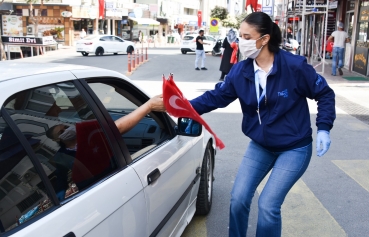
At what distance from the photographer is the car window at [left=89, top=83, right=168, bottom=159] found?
10.9 ft

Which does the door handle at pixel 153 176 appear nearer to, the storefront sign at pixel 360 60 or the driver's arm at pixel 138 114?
the driver's arm at pixel 138 114

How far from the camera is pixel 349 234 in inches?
167

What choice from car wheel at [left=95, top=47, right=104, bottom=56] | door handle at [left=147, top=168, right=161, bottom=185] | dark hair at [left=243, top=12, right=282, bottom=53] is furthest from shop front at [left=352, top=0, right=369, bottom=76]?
car wheel at [left=95, top=47, right=104, bottom=56]

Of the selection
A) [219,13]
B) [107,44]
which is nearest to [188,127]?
[107,44]

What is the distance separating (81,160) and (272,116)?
4.31 feet

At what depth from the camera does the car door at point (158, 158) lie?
2826mm

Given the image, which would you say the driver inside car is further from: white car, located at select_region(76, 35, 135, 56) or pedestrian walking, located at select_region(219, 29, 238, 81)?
white car, located at select_region(76, 35, 135, 56)

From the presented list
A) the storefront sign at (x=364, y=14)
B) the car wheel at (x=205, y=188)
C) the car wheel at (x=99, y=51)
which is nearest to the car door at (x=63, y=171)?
the car wheel at (x=205, y=188)

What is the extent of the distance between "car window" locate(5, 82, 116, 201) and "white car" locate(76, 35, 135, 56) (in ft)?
94.1

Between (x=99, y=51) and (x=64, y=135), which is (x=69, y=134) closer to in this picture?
(x=64, y=135)

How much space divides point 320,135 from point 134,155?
4.19ft

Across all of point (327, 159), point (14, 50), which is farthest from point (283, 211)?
point (14, 50)

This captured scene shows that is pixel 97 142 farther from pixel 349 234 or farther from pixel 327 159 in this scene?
pixel 327 159

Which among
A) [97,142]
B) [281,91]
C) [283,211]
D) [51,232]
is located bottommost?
[283,211]
